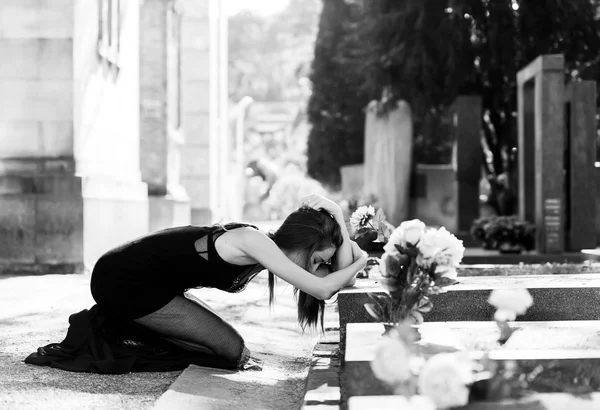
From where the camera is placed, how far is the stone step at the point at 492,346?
369 cm

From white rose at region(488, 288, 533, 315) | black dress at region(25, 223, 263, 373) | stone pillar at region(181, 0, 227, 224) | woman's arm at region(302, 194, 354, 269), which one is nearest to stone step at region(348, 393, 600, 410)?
white rose at region(488, 288, 533, 315)

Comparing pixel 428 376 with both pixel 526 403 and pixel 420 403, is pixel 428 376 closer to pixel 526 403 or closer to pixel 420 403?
pixel 420 403

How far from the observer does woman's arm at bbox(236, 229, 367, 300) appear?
4926 millimetres

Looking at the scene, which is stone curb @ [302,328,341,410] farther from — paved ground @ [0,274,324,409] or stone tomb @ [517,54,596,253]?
stone tomb @ [517,54,596,253]

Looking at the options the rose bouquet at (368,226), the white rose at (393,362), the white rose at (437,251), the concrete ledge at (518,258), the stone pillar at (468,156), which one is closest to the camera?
the white rose at (393,362)

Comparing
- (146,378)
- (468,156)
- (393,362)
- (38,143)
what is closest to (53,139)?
(38,143)

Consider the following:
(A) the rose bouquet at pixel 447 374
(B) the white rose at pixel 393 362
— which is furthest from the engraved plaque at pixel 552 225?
(B) the white rose at pixel 393 362

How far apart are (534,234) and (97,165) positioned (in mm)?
6621

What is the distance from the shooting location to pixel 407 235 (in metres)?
4.39

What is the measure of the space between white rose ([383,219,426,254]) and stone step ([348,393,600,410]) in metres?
1.11

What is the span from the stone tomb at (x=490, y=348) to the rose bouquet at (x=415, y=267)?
0.15 metres

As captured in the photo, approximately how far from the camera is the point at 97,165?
12367 millimetres

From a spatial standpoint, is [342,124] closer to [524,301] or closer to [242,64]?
[524,301]

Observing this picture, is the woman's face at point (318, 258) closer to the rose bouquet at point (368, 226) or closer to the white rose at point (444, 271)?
the white rose at point (444, 271)
